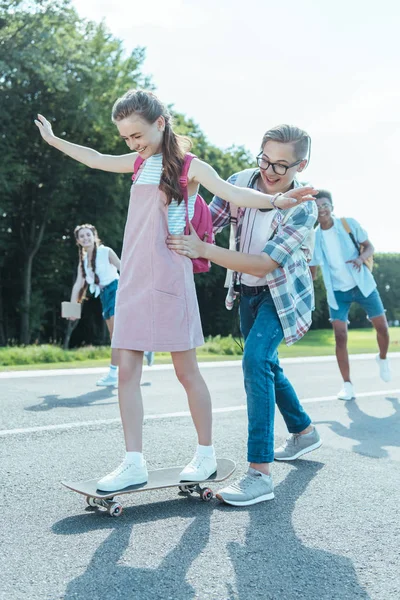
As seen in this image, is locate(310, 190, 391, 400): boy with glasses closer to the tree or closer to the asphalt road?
the asphalt road

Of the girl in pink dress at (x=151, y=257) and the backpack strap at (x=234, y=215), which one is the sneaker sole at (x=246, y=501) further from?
the backpack strap at (x=234, y=215)

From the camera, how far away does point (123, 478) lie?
3541mm

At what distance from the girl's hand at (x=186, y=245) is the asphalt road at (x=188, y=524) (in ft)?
4.12

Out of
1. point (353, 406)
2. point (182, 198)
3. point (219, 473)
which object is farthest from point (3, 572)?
point (353, 406)

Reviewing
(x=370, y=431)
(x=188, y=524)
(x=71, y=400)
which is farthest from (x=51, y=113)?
(x=188, y=524)

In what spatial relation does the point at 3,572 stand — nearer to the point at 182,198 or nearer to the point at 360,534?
the point at 360,534

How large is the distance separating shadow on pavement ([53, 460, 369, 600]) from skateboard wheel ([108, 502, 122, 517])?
4 cm

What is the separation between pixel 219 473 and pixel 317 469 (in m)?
0.93

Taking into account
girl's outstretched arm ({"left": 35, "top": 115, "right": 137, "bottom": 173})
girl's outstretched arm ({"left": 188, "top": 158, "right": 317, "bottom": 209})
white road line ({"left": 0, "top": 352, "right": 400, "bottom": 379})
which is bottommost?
white road line ({"left": 0, "top": 352, "right": 400, "bottom": 379})

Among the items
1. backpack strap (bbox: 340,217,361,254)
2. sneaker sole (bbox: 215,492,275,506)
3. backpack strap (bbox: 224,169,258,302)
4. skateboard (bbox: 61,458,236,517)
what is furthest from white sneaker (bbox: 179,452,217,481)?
backpack strap (bbox: 340,217,361,254)

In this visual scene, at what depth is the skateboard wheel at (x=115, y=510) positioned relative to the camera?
3453 millimetres

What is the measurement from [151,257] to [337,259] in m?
4.56

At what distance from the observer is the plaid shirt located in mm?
3963

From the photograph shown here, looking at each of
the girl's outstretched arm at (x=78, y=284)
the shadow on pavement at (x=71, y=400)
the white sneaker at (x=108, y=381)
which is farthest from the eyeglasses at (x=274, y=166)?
the girl's outstretched arm at (x=78, y=284)
